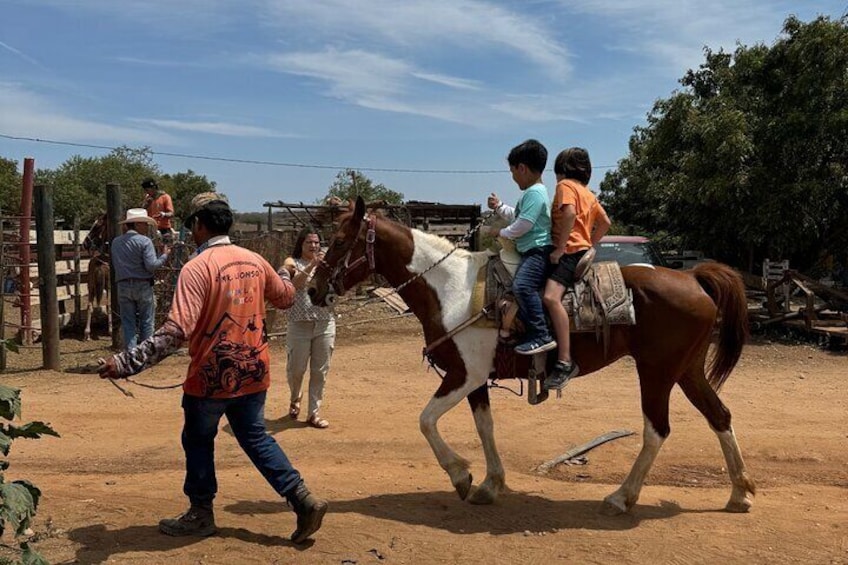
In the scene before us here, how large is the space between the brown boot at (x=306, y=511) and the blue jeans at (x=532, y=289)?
182 cm

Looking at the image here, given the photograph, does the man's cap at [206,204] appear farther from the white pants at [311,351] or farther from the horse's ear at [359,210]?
Answer: the white pants at [311,351]

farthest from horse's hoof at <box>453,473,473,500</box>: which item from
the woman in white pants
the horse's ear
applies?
the woman in white pants

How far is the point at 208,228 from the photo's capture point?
171 inches

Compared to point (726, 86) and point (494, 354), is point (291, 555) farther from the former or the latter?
point (726, 86)

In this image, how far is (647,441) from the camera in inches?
207

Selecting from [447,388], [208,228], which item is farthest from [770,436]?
[208,228]

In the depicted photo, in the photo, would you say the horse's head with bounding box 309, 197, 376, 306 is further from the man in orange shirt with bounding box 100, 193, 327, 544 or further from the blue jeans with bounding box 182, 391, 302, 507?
the blue jeans with bounding box 182, 391, 302, 507

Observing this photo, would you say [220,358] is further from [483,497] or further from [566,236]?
[566,236]

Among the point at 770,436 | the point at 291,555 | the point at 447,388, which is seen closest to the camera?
the point at 291,555

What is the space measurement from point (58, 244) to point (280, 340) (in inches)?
187

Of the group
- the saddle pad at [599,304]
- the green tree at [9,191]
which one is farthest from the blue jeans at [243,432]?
the green tree at [9,191]

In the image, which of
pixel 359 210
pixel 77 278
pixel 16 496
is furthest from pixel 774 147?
pixel 16 496

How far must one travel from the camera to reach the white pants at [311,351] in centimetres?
758

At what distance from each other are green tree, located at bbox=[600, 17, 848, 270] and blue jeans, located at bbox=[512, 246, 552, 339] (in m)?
10.00
